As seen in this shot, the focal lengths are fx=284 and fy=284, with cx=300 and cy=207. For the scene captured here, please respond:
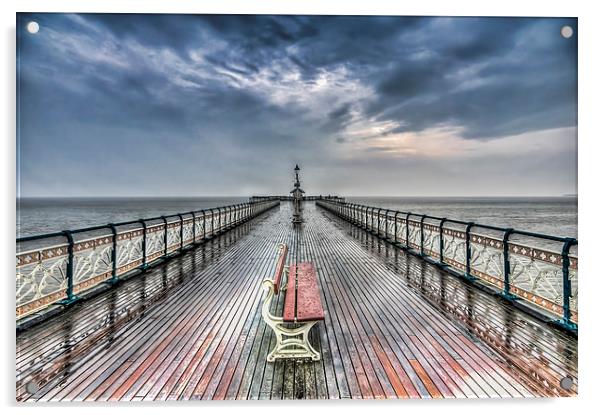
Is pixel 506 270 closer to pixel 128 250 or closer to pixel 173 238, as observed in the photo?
pixel 128 250

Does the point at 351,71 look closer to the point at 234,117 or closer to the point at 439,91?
the point at 439,91

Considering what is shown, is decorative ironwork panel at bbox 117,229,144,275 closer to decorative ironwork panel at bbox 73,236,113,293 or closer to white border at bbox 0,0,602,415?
decorative ironwork panel at bbox 73,236,113,293

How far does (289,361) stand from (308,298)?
77cm

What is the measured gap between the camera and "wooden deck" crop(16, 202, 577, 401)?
281cm

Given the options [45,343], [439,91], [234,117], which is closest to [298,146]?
[234,117]

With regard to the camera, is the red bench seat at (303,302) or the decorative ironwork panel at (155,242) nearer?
the red bench seat at (303,302)

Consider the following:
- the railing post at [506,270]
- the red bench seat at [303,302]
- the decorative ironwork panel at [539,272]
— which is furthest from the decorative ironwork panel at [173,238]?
the decorative ironwork panel at [539,272]

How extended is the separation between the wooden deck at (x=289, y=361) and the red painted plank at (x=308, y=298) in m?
0.54

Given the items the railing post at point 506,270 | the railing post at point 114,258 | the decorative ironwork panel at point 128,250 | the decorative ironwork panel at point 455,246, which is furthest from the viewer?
the decorative ironwork panel at point 455,246

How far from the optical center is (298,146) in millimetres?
10953

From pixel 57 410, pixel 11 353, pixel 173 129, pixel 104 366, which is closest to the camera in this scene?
pixel 57 410

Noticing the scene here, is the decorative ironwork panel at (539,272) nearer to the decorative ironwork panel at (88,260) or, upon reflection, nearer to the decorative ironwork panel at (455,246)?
the decorative ironwork panel at (455,246)

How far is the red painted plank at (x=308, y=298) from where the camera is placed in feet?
10.2
